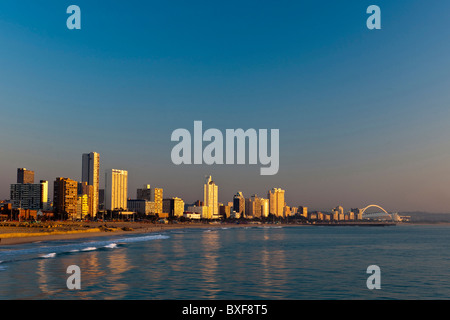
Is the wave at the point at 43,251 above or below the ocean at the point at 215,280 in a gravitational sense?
below

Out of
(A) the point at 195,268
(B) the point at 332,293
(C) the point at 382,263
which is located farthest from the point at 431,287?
(A) the point at 195,268

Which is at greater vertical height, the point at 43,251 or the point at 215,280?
the point at 215,280

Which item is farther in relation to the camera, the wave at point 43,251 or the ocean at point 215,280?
the wave at point 43,251

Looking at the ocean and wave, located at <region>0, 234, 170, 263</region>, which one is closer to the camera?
the ocean

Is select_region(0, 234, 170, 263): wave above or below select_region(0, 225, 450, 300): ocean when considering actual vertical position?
below

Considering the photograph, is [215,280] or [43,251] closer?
[215,280]

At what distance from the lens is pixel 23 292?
95.5 feet

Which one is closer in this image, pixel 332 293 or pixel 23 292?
pixel 23 292
